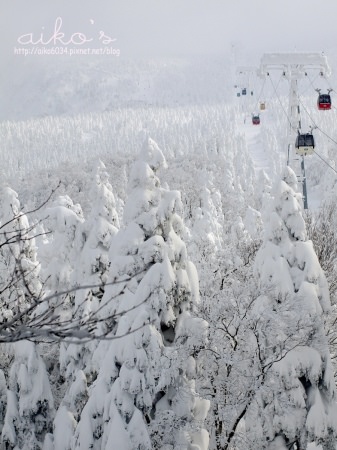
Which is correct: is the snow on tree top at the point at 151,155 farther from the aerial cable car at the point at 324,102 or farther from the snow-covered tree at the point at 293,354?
the aerial cable car at the point at 324,102

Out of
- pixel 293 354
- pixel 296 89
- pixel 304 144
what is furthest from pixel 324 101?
pixel 293 354

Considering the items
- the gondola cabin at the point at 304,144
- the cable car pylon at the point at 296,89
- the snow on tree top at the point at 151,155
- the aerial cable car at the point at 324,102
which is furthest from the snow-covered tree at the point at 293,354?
the aerial cable car at the point at 324,102

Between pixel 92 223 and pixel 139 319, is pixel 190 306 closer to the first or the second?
pixel 139 319

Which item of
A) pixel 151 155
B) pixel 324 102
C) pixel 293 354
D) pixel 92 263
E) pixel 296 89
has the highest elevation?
pixel 296 89

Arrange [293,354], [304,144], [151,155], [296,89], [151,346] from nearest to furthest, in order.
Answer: [151,346] < [293,354] < [151,155] < [304,144] < [296,89]

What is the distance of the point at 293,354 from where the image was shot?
16.4 metres

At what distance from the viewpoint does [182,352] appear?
14578mm

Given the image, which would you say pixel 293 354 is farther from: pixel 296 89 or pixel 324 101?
pixel 324 101

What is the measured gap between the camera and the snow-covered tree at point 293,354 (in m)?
15.5

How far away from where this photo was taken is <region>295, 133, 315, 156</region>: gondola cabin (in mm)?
20891

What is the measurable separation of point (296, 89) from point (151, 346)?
41.5ft

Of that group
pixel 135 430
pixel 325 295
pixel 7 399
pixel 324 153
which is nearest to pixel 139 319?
pixel 135 430

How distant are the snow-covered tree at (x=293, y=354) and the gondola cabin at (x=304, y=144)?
4.71 m

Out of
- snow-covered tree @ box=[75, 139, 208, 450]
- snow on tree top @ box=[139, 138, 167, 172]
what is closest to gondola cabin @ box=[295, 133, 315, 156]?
snow on tree top @ box=[139, 138, 167, 172]
